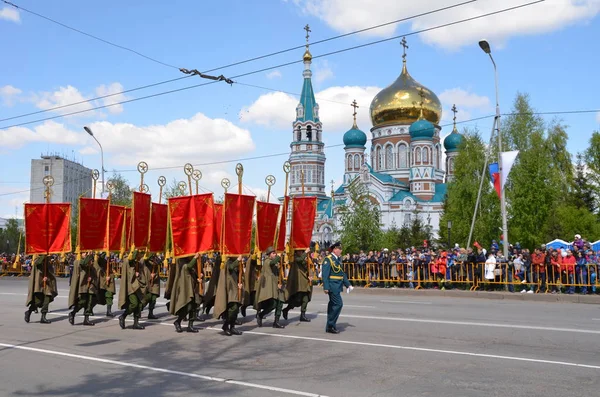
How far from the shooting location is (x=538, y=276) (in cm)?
1806

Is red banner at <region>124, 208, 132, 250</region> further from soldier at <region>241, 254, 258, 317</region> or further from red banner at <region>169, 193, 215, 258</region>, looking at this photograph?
soldier at <region>241, 254, 258, 317</region>

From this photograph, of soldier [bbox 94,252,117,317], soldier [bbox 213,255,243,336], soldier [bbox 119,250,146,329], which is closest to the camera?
soldier [bbox 213,255,243,336]

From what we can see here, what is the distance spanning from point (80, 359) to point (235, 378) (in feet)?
8.50

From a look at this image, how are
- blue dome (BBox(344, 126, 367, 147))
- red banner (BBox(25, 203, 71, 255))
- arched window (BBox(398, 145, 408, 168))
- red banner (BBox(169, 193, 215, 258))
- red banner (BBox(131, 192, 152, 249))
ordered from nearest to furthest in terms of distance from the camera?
red banner (BBox(169, 193, 215, 258)) < red banner (BBox(131, 192, 152, 249)) < red banner (BBox(25, 203, 71, 255)) < arched window (BBox(398, 145, 408, 168)) < blue dome (BBox(344, 126, 367, 147))

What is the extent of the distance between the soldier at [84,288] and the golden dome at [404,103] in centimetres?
6283

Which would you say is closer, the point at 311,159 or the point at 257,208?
the point at 257,208

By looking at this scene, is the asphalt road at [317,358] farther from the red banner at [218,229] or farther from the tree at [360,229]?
the tree at [360,229]

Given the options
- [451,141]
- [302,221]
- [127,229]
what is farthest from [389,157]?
[127,229]

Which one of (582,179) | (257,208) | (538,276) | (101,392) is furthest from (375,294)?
(582,179)

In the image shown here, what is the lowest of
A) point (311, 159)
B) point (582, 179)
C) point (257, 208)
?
point (257, 208)

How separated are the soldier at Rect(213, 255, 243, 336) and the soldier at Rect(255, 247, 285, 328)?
75 cm

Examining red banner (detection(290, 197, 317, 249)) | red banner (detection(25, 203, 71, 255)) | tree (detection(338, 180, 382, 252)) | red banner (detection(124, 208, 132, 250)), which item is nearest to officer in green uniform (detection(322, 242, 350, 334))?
red banner (detection(290, 197, 317, 249))

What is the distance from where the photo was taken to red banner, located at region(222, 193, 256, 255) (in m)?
10.9

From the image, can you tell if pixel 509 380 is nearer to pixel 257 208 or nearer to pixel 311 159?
pixel 257 208
